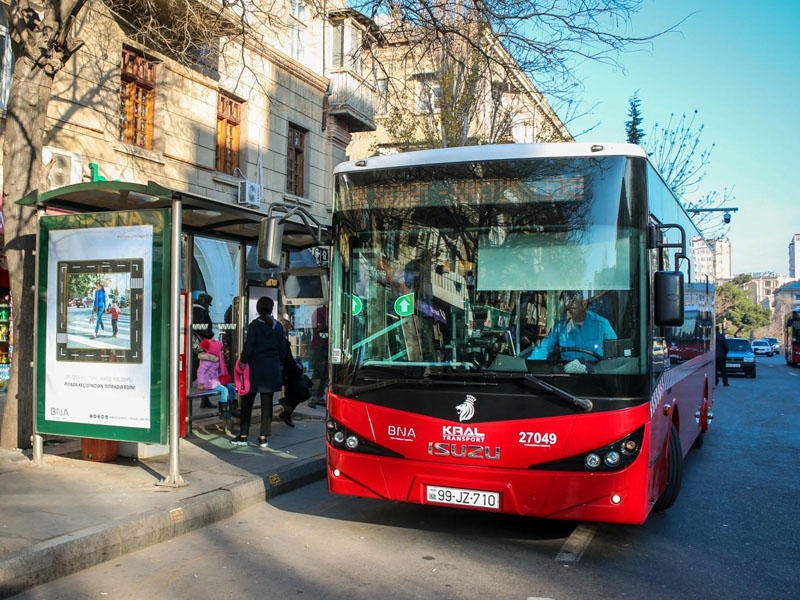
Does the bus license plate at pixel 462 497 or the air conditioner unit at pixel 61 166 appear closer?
the bus license plate at pixel 462 497

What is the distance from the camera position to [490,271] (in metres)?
5.47

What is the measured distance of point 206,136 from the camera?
52.1ft

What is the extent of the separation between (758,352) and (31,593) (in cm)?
7557

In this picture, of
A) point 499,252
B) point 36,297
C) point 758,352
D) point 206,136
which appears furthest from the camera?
point 758,352

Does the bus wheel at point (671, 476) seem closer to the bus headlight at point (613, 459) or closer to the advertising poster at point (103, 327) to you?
the bus headlight at point (613, 459)

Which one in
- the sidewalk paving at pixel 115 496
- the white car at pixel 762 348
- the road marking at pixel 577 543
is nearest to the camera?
the sidewalk paving at pixel 115 496

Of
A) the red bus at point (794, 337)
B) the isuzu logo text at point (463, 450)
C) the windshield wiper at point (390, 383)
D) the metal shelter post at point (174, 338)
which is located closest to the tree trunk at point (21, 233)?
the metal shelter post at point (174, 338)

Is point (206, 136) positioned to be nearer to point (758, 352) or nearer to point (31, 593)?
point (31, 593)

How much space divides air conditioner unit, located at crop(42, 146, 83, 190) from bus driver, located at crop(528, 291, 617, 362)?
30.4ft

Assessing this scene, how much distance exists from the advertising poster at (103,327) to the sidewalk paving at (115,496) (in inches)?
19.6

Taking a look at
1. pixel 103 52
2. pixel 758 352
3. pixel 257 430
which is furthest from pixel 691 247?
pixel 758 352

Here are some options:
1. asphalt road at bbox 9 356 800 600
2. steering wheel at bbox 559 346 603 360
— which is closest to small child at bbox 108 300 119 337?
asphalt road at bbox 9 356 800 600

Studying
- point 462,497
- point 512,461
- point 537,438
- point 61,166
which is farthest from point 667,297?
point 61,166

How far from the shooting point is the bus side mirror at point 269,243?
5.89 metres
